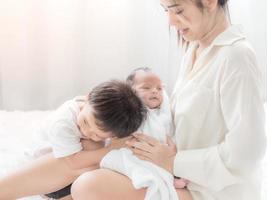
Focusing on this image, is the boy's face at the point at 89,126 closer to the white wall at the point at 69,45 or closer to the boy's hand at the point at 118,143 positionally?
the boy's hand at the point at 118,143

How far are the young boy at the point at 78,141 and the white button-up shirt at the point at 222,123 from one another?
A: 139 millimetres

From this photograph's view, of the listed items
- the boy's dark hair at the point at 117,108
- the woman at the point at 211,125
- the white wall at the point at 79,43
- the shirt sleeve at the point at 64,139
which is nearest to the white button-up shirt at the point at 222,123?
the woman at the point at 211,125

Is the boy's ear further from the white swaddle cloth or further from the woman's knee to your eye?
the woman's knee

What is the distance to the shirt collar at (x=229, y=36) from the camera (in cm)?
115

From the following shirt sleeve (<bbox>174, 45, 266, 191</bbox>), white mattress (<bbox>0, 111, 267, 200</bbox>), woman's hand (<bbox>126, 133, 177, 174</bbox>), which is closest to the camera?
shirt sleeve (<bbox>174, 45, 266, 191</bbox>)

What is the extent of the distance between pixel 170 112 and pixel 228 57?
0.26m

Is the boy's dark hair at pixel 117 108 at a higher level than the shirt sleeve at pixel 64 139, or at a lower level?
higher

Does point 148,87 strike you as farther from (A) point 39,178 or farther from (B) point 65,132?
(A) point 39,178

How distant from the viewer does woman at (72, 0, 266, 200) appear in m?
1.10

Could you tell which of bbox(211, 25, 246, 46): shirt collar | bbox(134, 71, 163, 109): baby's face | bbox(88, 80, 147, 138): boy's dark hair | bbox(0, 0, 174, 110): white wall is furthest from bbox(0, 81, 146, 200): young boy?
bbox(0, 0, 174, 110): white wall

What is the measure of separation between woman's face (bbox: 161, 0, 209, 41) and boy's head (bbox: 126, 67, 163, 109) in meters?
0.22

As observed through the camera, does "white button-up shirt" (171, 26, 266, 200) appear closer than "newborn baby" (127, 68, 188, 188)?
Yes

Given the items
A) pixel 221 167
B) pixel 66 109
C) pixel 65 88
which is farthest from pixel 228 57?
pixel 65 88

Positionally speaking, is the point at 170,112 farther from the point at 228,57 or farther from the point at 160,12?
the point at 160,12
